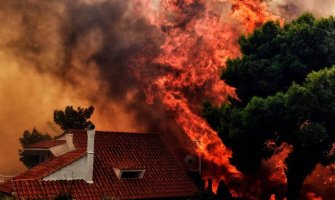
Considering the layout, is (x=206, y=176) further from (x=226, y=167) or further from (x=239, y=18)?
(x=239, y=18)

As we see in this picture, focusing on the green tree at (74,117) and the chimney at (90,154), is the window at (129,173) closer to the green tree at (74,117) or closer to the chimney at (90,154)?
the chimney at (90,154)

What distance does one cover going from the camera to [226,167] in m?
42.1

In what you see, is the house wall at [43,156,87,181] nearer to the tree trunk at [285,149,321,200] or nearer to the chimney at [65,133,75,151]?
the chimney at [65,133,75,151]

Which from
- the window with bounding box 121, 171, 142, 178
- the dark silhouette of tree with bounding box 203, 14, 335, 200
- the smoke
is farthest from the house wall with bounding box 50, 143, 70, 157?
the smoke

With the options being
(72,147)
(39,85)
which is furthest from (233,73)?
(39,85)

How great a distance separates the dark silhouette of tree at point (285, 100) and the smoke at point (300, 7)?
39.1ft

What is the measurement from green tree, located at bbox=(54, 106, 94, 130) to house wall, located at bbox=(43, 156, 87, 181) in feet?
68.1

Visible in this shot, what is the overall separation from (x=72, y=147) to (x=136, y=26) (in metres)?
21.4

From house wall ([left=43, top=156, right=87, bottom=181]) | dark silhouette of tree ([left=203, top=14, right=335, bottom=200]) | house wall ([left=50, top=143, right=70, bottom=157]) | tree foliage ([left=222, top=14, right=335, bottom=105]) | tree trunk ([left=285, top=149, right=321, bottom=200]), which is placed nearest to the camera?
dark silhouette of tree ([left=203, top=14, right=335, bottom=200])

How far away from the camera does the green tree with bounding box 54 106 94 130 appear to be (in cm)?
5275

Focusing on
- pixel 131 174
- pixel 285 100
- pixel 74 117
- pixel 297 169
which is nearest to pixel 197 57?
pixel 131 174

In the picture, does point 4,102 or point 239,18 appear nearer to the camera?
point 239,18

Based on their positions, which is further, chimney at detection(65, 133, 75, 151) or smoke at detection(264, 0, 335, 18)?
smoke at detection(264, 0, 335, 18)

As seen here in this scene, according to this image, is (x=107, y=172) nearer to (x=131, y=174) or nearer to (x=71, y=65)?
(x=131, y=174)
